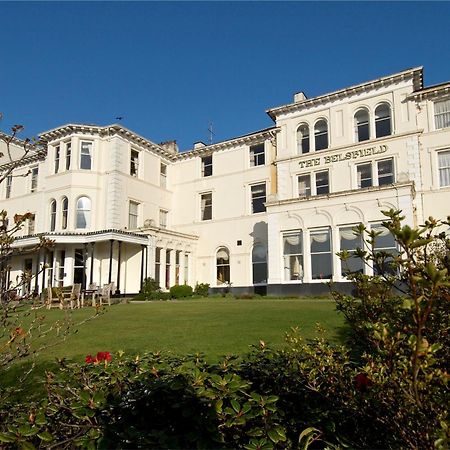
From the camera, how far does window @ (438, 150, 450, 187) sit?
927 inches

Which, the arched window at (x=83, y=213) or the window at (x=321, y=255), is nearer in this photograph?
the window at (x=321, y=255)

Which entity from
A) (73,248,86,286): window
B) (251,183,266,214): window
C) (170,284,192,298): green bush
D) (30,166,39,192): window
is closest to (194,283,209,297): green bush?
(170,284,192,298): green bush

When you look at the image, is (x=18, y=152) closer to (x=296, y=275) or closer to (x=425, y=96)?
(x=296, y=275)

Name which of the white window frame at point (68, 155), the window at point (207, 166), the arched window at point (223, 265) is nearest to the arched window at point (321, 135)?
the window at point (207, 166)

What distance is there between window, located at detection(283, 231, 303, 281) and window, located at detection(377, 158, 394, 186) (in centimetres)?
608

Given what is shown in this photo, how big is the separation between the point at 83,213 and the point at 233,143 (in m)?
12.7

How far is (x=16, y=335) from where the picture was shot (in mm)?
2834

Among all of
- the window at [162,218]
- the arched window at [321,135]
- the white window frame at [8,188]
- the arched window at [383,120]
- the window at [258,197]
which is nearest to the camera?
the arched window at [383,120]

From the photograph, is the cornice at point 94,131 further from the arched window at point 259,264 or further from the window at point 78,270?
the arched window at point 259,264

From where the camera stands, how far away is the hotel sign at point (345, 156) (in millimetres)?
24984

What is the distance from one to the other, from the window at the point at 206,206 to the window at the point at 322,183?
9.59 m

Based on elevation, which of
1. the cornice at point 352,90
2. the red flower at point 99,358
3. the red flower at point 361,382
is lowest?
the red flower at point 99,358

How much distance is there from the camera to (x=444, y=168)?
77.5 feet

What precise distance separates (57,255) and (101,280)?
381 centimetres
